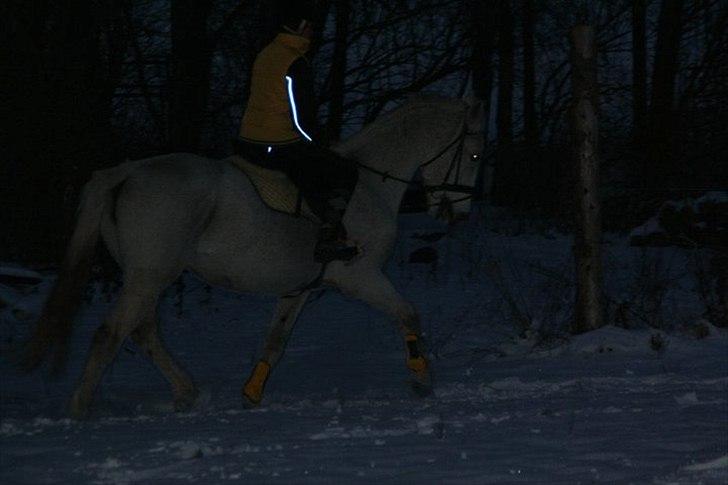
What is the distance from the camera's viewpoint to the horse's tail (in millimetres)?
7598

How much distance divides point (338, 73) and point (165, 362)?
11693 mm

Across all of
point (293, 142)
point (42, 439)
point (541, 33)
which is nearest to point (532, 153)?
point (541, 33)

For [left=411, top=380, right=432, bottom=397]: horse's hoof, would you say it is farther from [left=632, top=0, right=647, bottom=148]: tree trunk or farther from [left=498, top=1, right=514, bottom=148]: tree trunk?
[left=632, top=0, right=647, bottom=148]: tree trunk

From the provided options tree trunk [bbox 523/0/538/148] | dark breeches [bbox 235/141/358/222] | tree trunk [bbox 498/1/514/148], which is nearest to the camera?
dark breeches [bbox 235/141/358/222]

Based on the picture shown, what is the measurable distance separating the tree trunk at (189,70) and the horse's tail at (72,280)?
8.16 m

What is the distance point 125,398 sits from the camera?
27.9 ft

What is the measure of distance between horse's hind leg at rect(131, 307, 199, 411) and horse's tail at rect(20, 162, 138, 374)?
0.48 m

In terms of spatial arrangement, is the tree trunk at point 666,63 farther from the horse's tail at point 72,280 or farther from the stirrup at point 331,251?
the horse's tail at point 72,280

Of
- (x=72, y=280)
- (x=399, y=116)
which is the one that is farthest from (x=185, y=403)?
(x=399, y=116)

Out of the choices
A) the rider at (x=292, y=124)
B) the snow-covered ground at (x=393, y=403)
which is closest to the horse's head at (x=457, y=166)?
the rider at (x=292, y=124)

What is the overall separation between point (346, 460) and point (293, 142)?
2.89m

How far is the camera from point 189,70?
53.1ft

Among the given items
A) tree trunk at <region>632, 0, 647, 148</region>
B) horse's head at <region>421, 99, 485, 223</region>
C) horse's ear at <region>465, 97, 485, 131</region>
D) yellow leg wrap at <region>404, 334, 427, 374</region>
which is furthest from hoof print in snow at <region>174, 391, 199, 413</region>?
tree trunk at <region>632, 0, 647, 148</region>

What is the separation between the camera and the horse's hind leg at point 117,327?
738 centimetres
